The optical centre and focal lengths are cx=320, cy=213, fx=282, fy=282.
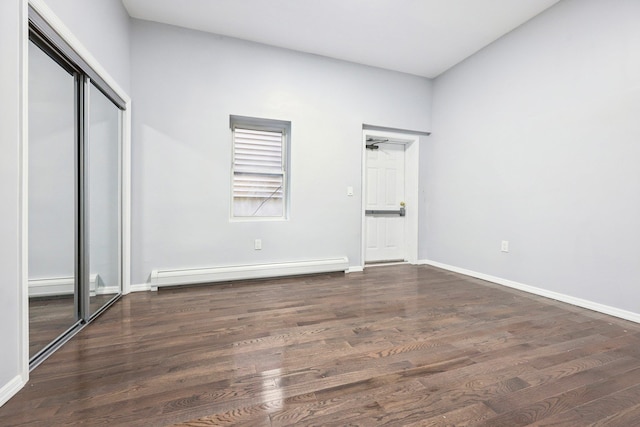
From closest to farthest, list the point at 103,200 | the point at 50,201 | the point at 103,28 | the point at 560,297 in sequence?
1. the point at 50,201
2. the point at 103,28
3. the point at 103,200
4. the point at 560,297

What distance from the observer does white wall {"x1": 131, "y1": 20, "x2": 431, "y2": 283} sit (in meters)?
3.12

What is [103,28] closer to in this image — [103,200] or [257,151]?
[103,200]

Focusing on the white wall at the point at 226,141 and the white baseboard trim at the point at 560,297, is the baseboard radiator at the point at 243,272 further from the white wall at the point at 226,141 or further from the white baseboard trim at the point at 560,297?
the white baseboard trim at the point at 560,297

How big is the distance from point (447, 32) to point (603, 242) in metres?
2.71

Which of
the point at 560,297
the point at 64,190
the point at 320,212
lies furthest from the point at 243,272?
the point at 560,297

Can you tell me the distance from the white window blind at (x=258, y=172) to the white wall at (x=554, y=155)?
8.19 feet

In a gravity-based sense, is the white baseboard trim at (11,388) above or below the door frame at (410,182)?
below

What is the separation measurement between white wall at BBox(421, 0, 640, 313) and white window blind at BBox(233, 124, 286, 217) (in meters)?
2.50

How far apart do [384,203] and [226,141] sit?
2547 mm

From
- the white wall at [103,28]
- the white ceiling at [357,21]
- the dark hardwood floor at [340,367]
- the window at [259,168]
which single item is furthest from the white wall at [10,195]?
the window at [259,168]

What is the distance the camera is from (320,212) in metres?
3.83

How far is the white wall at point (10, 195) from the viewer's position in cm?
129

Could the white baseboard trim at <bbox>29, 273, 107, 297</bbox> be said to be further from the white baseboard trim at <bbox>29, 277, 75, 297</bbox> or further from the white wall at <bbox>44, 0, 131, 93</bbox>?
the white wall at <bbox>44, 0, 131, 93</bbox>

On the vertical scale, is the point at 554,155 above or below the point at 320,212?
above
